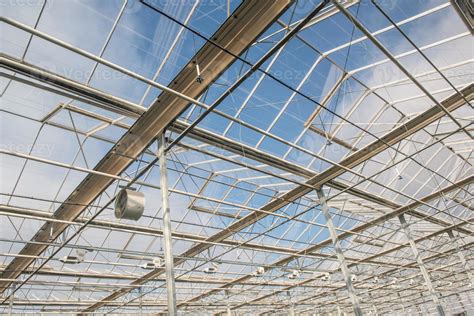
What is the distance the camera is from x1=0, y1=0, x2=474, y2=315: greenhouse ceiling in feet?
28.5

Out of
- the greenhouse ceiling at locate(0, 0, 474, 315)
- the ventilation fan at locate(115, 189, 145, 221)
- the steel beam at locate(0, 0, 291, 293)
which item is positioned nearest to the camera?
the steel beam at locate(0, 0, 291, 293)

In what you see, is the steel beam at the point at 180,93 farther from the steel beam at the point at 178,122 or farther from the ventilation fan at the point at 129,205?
the ventilation fan at the point at 129,205

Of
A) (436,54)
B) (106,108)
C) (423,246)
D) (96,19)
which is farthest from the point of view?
(423,246)

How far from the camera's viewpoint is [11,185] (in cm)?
1367

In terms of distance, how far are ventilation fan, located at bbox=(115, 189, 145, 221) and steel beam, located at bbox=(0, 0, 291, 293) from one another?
2.02 m

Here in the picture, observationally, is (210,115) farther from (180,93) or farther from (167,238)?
(167,238)

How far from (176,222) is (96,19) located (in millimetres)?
12205

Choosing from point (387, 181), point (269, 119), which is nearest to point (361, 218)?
point (387, 181)

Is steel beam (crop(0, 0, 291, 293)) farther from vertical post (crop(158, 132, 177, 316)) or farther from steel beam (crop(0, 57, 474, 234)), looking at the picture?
vertical post (crop(158, 132, 177, 316))

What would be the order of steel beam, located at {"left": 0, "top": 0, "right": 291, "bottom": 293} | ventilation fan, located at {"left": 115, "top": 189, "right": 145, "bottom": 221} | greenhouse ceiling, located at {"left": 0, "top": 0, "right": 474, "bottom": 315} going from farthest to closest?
ventilation fan, located at {"left": 115, "top": 189, "right": 145, "bottom": 221}
greenhouse ceiling, located at {"left": 0, "top": 0, "right": 474, "bottom": 315}
steel beam, located at {"left": 0, "top": 0, "right": 291, "bottom": 293}

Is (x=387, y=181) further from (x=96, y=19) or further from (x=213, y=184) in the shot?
(x=96, y=19)

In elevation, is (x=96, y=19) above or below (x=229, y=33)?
above

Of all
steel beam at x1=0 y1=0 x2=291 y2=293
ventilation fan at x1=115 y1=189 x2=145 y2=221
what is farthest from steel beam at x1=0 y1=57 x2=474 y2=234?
ventilation fan at x1=115 y1=189 x2=145 y2=221

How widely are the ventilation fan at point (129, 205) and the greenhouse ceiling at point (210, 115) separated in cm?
7
